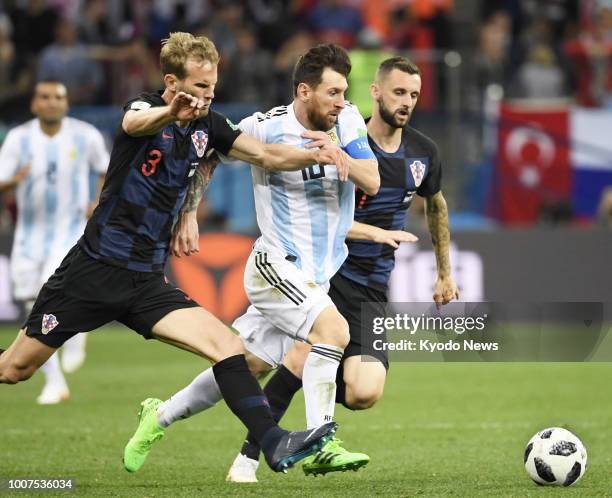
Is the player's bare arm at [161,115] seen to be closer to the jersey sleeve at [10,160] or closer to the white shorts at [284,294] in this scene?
the white shorts at [284,294]

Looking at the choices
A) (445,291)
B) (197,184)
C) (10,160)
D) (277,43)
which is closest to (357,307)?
(445,291)

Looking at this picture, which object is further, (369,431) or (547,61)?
(547,61)

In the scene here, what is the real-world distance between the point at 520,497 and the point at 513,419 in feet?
12.5

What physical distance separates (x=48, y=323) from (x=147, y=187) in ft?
3.00

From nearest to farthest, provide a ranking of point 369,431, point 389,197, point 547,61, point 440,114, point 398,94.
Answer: point 398,94
point 389,197
point 369,431
point 440,114
point 547,61

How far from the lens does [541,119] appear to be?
757 inches

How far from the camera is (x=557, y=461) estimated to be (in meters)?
7.41

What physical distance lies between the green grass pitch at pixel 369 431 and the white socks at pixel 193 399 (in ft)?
1.24

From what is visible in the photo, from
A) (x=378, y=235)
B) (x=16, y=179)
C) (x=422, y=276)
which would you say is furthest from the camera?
(x=422, y=276)

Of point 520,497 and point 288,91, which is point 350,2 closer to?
point 288,91

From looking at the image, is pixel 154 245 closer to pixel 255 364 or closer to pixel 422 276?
pixel 255 364

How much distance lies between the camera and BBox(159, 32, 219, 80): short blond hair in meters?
7.03

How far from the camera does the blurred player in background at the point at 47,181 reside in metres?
12.0

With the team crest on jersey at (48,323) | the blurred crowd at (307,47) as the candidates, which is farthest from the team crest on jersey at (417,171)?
the blurred crowd at (307,47)
